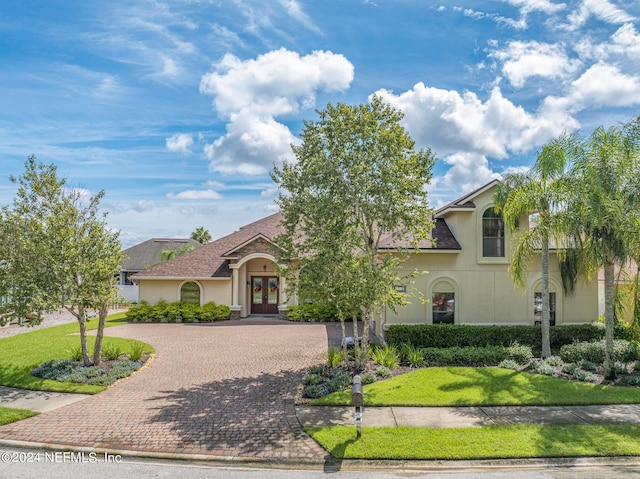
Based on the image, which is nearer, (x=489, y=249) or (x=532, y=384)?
(x=532, y=384)

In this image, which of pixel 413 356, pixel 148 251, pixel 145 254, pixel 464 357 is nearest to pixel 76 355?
pixel 413 356

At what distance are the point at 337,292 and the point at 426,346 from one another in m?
5.70

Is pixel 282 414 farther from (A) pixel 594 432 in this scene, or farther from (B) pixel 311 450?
(A) pixel 594 432

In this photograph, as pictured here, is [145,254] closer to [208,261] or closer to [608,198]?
[208,261]

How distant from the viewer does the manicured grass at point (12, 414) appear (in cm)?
952

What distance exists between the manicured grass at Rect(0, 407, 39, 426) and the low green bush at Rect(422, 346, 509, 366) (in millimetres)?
11647

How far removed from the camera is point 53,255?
42.0 feet

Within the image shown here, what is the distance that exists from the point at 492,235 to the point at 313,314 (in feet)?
36.9

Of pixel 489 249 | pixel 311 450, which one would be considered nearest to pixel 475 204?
pixel 489 249

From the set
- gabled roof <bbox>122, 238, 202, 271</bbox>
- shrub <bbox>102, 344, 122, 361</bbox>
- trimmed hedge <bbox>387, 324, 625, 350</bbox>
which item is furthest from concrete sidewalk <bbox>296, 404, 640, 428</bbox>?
gabled roof <bbox>122, 238, 202, 271</bbox>

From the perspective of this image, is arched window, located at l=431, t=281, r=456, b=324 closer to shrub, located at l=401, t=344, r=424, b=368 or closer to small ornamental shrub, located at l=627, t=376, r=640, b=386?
shrub, located at l=401, t=344, r=424, b=368

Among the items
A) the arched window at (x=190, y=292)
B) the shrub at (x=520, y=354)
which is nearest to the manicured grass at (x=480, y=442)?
the shrub at (x=520, y=354)

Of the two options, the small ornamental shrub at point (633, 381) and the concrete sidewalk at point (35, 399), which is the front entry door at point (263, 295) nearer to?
the concrete sidewalk at point (35, 399)

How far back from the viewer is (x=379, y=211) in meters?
13.2
